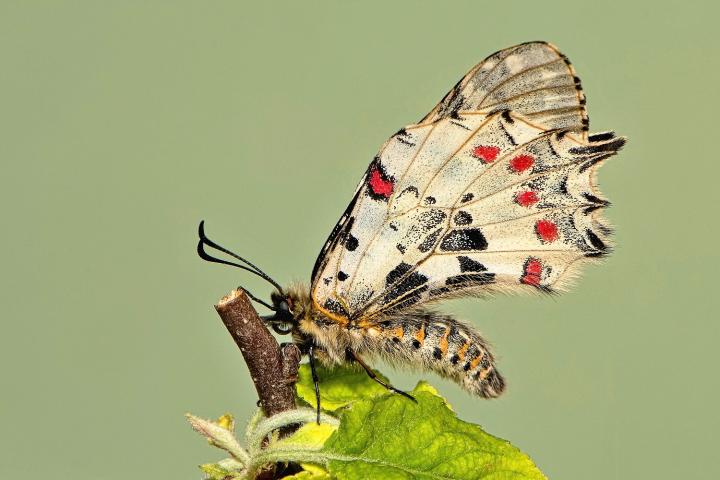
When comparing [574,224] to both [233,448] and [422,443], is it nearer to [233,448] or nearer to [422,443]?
[422,443]

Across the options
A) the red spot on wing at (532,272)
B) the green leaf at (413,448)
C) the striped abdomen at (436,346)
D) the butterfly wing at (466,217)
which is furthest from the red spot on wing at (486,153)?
the green leaf at (413,448)

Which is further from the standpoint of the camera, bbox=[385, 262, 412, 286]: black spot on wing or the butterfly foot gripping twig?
bbox=[385, 262, 412, 286]: black spot on wing

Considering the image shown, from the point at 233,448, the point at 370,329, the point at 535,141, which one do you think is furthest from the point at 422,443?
the point at 535,141

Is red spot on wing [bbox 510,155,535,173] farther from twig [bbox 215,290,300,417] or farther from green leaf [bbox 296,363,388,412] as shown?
twig [bbox 215,290,300,417]

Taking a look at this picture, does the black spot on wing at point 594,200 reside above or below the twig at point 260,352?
above

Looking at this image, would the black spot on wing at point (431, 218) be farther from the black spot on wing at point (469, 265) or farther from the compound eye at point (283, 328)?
the compound eye at point (283, 328)

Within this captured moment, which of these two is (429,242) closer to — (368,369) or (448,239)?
(448,239)

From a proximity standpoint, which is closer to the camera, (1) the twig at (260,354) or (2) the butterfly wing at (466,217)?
(1) the twig at (260,354)

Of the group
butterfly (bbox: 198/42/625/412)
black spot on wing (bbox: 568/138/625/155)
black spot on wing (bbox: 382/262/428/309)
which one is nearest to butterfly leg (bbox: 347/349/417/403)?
butterfly (bbox: 198/42/625/412)
